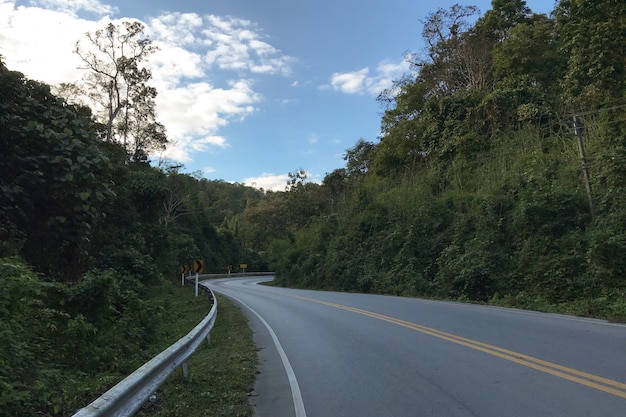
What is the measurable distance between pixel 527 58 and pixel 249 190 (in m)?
102

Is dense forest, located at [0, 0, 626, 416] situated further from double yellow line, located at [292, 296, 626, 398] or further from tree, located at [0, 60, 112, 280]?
double yellow line, located at [292, 296, 626, 398]

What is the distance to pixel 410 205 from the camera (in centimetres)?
2941

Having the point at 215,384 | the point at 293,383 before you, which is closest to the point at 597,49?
the point at 293,383

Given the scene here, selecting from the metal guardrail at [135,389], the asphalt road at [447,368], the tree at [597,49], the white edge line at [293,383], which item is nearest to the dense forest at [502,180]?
the tree at [597,49]

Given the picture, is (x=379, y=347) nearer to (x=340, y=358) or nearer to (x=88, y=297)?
(x=340, y=358)

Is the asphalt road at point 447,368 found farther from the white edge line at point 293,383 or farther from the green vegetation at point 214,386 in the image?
the green vegetation at point 214,386

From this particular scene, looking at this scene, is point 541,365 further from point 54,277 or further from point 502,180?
point 502,180

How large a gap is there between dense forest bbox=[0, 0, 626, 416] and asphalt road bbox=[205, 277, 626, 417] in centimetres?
264

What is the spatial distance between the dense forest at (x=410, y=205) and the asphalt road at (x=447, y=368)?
8.67 ft

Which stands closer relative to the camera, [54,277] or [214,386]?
[214,386]

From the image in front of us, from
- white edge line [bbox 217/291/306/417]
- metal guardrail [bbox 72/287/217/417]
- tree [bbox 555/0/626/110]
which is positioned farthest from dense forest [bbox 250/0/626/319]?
metal guardrail [bbox 72/287/217/417]

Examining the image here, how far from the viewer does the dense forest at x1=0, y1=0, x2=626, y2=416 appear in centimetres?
898

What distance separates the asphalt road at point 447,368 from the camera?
536cm

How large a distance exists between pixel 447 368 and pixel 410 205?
2287cm
